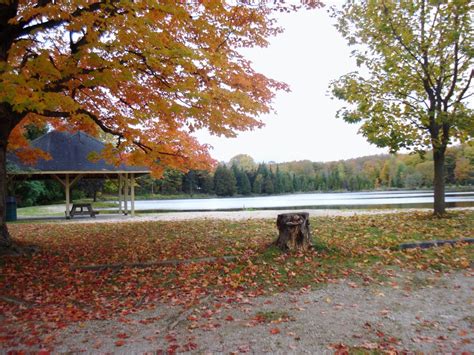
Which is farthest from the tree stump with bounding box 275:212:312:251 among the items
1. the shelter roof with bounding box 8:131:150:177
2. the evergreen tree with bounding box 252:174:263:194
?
the evergreen tree with bounding box 252:174:263:194

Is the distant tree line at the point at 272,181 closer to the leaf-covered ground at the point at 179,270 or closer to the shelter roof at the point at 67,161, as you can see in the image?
the shelter roof at the point at 67,161

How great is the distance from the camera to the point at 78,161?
58.5 feet

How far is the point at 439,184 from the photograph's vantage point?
1137 cm

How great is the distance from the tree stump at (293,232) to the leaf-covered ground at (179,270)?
0.76 ft

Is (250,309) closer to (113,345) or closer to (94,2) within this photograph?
(113,345)

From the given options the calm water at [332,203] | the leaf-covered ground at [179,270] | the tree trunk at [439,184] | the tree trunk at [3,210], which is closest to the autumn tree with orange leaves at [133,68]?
the tree trunk at [3,210]

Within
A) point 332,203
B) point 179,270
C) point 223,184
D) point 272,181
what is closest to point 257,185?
point 272,181

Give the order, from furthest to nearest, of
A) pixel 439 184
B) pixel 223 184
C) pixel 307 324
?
pixel 223 184 < pixel 439 184 < pixel 307 324

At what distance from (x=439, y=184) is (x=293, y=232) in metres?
6.99

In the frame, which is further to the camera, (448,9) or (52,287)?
(448,9)

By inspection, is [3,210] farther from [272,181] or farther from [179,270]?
[272,181]

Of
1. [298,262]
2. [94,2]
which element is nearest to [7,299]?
[298,262]

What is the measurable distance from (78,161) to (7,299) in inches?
539

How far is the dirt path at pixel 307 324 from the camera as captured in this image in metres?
3.48
